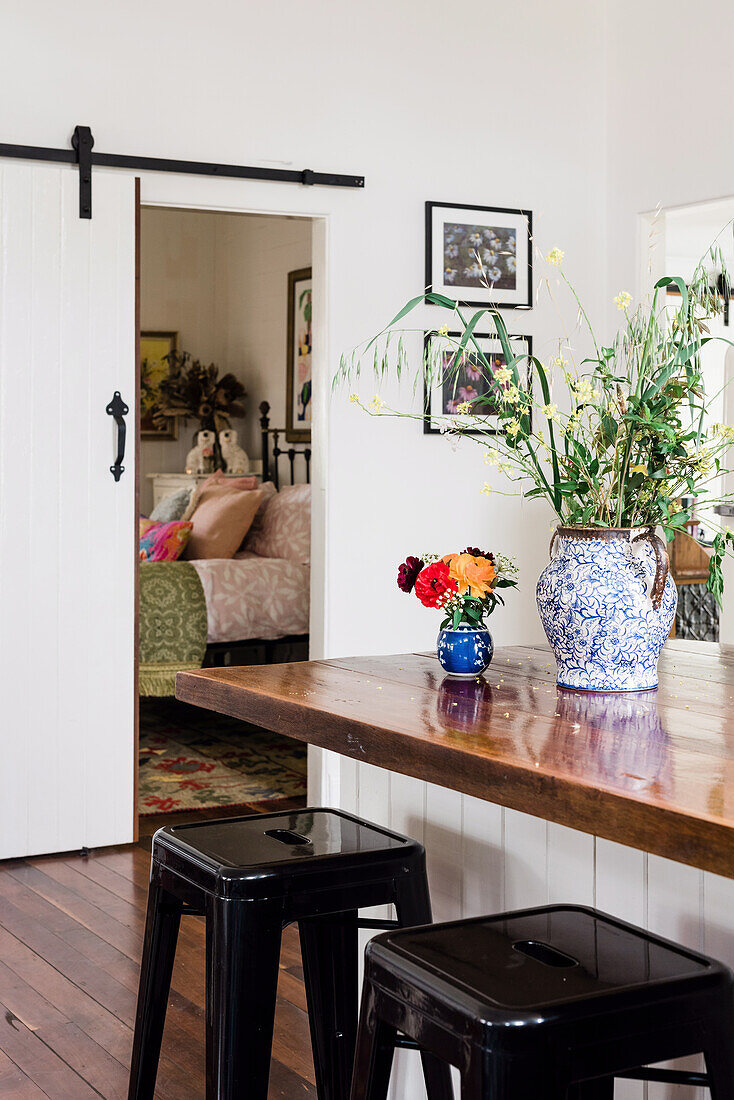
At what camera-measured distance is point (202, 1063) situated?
8.29ft

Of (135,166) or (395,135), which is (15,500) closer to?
(135,166)

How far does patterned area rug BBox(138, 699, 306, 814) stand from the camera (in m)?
4.57

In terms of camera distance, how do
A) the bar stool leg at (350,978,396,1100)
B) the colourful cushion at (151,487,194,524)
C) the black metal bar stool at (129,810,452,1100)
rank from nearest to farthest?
the bar stool leg at (350,978,396,1100), the black metal bar stool at (129,810,452,1100), the colourful cushion at (151,487,194,524)

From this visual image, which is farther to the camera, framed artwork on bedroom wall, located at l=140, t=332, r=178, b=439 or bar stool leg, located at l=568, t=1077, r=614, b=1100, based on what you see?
framed artwork on bedroom wall, located at l=140, t=332, r=178, b=439

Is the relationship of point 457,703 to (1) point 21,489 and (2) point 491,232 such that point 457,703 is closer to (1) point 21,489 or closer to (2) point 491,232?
(1) point 21,489

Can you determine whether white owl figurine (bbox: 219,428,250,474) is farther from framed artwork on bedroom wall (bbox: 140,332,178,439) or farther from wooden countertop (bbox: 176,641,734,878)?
wooden countertop (bbox: 176,641,734,878)

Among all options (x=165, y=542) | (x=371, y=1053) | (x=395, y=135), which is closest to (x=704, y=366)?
(x=165, y=542)

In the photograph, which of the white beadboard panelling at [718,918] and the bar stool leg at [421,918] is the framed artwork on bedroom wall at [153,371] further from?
the white beadboard panelling at [718,918]

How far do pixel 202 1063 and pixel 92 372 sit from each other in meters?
2.24

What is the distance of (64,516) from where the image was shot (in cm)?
397

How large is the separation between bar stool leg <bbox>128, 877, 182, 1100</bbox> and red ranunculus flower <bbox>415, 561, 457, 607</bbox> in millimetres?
620

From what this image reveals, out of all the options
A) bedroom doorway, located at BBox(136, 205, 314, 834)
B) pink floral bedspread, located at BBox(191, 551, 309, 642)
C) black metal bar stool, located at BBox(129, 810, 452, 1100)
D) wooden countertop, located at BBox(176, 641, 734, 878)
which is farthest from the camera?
pink floral bedspread, located at BBox(191, 551, 309, 642)

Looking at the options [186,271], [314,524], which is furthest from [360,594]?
[186,271]

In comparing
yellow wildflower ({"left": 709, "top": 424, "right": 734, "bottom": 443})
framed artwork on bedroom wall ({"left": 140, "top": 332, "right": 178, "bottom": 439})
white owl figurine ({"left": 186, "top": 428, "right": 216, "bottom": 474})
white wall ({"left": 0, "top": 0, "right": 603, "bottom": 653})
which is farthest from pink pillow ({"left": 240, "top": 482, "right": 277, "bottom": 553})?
yellow wildflower ({"left": 709, "top": 424, "right": 734, "bottom": 443})
